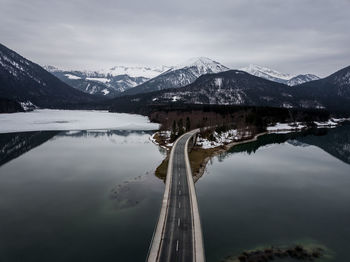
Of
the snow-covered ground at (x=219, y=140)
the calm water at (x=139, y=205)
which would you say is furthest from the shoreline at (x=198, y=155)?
the snow-covered ground at (x=219, y=140)

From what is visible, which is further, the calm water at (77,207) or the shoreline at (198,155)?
the shoreline at (198,155)

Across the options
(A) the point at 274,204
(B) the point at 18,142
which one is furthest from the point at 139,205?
(B) the point at 18,142

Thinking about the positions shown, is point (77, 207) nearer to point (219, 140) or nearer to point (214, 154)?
point (214, 154)

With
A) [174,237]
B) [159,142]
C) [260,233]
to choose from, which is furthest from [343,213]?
[159,142]

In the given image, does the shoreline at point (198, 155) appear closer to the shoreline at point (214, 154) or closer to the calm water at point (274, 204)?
the shoreline at point (214, 154)

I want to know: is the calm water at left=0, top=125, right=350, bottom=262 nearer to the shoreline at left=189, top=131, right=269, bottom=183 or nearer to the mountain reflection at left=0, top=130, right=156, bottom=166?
the shoreline at left=189, top=131, right=269, bottom=183

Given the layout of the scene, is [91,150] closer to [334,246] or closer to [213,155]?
[213,155]
